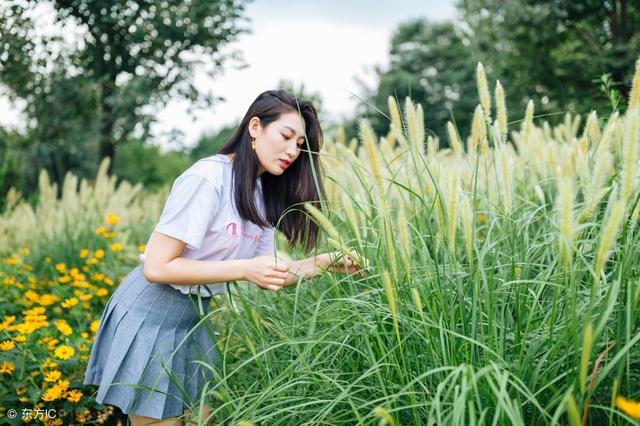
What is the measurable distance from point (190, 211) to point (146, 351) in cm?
53

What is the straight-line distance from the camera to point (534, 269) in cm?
209

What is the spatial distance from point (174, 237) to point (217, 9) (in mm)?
4097

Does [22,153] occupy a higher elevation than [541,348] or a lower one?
higher

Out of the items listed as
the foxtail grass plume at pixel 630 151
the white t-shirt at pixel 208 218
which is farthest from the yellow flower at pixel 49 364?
the foxtail grass plume at pixel 630 151

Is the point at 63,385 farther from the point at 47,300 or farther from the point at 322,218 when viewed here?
the point at 322,218

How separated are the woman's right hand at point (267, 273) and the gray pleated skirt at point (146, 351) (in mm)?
295

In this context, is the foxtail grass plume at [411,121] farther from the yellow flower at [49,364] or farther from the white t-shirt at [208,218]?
the yellow flower at [49,364]

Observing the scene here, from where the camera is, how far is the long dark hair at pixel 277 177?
86.3 inches

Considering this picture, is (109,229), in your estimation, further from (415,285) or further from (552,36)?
(552,36)

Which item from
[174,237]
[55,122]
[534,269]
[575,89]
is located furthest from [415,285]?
[575,89]

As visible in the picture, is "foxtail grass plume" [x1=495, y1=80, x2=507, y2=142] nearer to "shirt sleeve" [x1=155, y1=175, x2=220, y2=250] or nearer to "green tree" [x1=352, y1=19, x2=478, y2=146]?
"shirt sleeve" [x1=155, y1=175, x2=220, y2=250]

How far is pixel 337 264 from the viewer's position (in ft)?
6.64

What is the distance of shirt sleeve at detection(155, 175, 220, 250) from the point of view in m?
1.98

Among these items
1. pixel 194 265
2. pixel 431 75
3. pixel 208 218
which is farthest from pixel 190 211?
pixel 431 75
